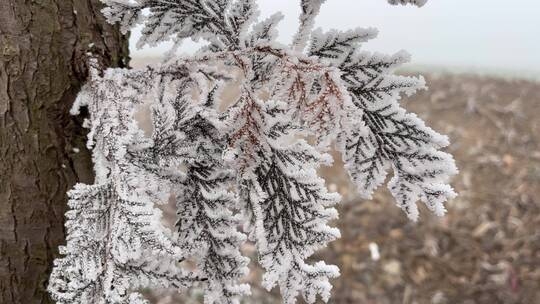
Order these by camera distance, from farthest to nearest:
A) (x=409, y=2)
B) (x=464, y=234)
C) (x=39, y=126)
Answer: (x=464, y=234) → (x=39, y=126) → (x=409, y=2)

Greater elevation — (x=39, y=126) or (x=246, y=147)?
(x=39, y=126)

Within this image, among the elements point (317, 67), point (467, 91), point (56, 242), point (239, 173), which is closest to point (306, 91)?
point (317, 67)

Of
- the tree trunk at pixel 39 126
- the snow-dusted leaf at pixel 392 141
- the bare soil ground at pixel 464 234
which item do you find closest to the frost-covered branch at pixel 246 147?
the snow-dusted leaf at pixel 392 141

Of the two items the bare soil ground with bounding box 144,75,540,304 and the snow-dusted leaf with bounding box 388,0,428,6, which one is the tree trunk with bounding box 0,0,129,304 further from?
the bare soil ground with bounding box 144,75,540,304

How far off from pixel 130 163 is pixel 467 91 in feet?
17.8

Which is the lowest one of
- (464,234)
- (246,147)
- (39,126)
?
(246,147)

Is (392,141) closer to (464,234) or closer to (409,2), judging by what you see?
(409,2)

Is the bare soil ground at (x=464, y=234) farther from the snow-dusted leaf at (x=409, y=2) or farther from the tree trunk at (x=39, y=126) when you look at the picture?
the snow-dusted leaf at (x=409, y=2)

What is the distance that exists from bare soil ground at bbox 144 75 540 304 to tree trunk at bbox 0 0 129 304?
2.39 metres

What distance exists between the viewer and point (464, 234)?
13.8ft

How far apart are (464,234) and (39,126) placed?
3679 mm

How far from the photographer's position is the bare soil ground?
12.2 feet

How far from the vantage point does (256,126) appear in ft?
3.18

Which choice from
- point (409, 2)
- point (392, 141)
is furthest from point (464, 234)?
point (409, 2)
